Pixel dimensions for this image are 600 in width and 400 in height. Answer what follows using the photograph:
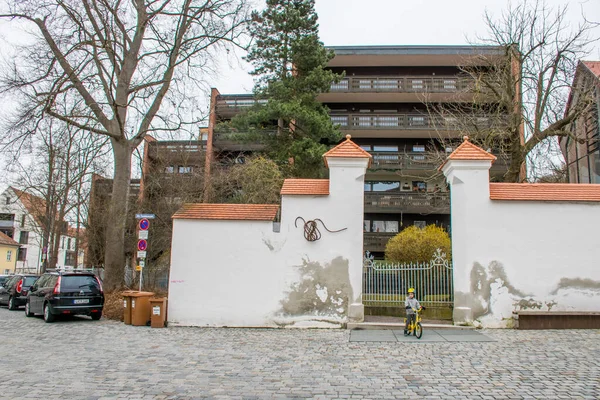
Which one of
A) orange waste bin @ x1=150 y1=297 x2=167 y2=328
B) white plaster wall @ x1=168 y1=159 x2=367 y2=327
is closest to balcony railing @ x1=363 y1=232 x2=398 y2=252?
white plaster wall @ x1=168 y1=159 x2=367 y2=327

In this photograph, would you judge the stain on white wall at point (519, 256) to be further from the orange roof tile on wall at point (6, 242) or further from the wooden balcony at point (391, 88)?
the orange roof tile on wall at point (6, 242)

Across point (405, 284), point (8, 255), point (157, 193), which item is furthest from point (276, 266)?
point (8, 255)

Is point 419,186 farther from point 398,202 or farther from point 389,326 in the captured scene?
point 389,326

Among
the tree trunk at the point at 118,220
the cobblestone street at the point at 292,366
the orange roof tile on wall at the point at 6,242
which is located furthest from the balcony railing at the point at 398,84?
the orange roof tile on wall at the point at 6,242

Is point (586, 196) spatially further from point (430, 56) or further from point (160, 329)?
point (430, 56)

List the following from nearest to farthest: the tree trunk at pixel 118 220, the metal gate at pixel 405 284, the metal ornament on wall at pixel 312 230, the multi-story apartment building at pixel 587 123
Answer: the metal ornament on wall at pixel 312 230 < the metal gate at pixel 405 284 < the multi-story apartment building at pixel 587 123 < the tree trunk at pixel 118 220

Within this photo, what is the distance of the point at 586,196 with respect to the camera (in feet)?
39.7

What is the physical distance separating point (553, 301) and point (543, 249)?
4.36 feet

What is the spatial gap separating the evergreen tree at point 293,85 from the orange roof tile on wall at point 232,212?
37.3ft

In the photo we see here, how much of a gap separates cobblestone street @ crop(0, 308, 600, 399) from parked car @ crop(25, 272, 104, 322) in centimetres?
286

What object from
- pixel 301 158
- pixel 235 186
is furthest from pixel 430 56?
pixel 235 186

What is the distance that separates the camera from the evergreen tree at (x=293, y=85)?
2464 centimetres

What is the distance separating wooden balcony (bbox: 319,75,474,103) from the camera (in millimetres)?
29531

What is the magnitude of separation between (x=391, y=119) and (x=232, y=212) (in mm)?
20130
